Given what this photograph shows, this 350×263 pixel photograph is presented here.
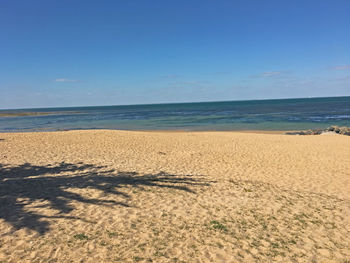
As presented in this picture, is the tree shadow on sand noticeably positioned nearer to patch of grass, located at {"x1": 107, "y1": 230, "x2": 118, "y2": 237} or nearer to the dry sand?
the dry sand

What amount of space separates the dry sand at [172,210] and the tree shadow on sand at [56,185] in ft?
0.09

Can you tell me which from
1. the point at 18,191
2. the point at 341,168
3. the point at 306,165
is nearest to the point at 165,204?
the point at 18,191

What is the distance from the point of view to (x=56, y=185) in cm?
835

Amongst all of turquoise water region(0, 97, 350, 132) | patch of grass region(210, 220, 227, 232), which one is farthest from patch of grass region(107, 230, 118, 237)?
turquoise water region(0, 97, 350, 132)

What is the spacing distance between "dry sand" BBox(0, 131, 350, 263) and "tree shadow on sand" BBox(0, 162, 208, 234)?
0.03 m

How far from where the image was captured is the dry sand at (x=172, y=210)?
486 cm

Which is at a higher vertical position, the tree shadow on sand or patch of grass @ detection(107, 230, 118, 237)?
the tree shadow on sand

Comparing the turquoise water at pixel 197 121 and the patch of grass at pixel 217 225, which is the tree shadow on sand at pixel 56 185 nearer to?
the patch of grass at pixel 217 225

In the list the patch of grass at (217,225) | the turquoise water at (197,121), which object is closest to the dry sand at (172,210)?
the patch of grass at (217,225)

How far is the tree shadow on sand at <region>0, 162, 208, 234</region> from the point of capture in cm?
601

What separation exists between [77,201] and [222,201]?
14.1ft

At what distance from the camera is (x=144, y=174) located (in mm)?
10336

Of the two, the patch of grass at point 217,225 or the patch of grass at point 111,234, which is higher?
the patch of grass at point 111,234

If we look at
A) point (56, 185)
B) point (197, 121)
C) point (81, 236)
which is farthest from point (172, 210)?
point (197, 121)
